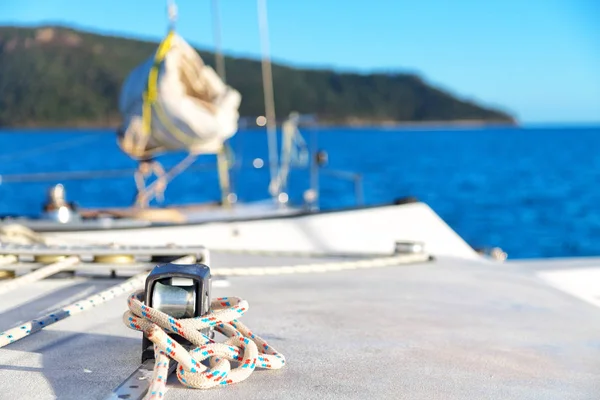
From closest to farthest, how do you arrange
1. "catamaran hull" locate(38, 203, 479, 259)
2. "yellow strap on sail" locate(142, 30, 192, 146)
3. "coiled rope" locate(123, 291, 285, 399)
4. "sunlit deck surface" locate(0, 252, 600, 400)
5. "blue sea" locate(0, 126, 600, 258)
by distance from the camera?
"coiled rope" locate(123, 291, 285, 399)
"sunlit deck surface" locate(0, 252, 600, 400)
"catamaran hull" locate(38, 203, 479, 259)
"yellow strap on sail" locate(142, 30, 192, 146)
"blue sea" locate(0, 126, 600, 258)

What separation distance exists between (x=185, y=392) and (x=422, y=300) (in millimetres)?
1243

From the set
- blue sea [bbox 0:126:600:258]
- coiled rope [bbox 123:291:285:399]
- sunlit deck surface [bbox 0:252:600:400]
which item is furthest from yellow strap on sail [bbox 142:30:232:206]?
coiled rope [bbox 123:291:285:399]

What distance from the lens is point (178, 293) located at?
1611 mm

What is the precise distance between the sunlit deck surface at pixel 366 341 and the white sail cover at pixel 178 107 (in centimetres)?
234

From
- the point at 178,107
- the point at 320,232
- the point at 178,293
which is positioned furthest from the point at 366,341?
the point at 178,107

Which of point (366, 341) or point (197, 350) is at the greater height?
point (197, 350)

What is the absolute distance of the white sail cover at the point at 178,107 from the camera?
16.7 ft

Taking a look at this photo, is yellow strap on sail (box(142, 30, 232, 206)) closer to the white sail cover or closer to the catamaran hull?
the white sail cover

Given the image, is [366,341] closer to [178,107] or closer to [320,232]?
[320,232]

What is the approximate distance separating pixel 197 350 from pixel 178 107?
3.70 m

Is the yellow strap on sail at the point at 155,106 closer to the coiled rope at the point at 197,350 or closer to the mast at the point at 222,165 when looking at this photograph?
the mast at the point at 222,165

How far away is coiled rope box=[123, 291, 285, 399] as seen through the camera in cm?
146

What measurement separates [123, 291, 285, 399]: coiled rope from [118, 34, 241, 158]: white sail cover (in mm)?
3539

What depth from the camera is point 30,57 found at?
1375 inches
